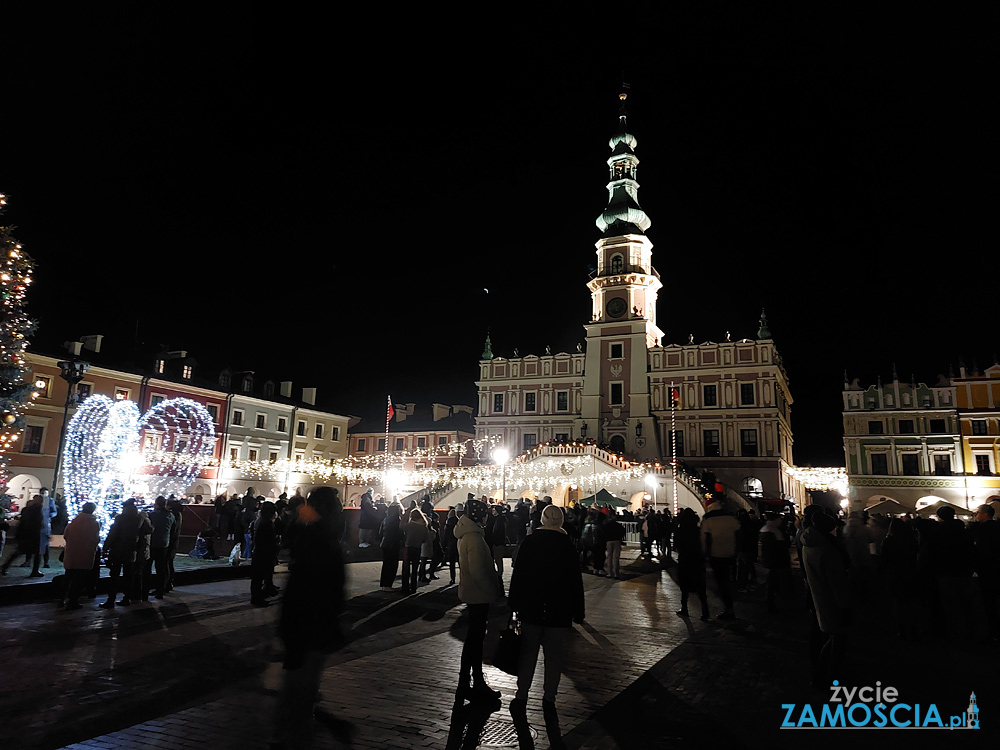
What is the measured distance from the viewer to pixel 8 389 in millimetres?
15148

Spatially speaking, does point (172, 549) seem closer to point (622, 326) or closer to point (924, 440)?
point (622, 326)

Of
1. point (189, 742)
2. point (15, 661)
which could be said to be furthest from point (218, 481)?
point (189, 742)

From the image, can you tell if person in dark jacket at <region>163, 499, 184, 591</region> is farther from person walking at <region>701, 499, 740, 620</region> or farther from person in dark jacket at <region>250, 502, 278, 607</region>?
person walking at <region>701, 499, 740, 620</region>

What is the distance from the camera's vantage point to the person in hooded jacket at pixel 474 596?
6.02 metres

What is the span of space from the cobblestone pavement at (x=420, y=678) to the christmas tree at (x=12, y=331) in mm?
6836

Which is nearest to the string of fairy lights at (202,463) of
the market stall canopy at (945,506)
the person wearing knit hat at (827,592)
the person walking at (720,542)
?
the market stall canopy at (945,506)

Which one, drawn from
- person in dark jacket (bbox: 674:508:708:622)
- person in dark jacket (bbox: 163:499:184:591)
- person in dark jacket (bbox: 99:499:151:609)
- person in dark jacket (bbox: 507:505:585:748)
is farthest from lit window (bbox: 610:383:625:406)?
person in dark jacket (bbox: 507:505:585:748)

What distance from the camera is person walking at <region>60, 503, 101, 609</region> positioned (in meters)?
10.1

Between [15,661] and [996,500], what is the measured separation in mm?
15876

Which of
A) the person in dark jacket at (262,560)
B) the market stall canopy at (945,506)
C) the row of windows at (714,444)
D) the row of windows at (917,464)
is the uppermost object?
the row of windows at (714,444)

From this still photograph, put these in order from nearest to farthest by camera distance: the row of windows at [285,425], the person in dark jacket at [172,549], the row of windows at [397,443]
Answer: the person in dark jacket at [172,549], the row of windows at [285,425], the row of windows at [397,443]

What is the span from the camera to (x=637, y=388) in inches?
1934

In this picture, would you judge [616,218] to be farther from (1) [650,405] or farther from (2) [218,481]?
(2) [218,481]

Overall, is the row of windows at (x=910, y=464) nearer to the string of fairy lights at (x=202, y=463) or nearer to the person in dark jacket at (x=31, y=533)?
the string of fairy lights at (x=202, y=463)
